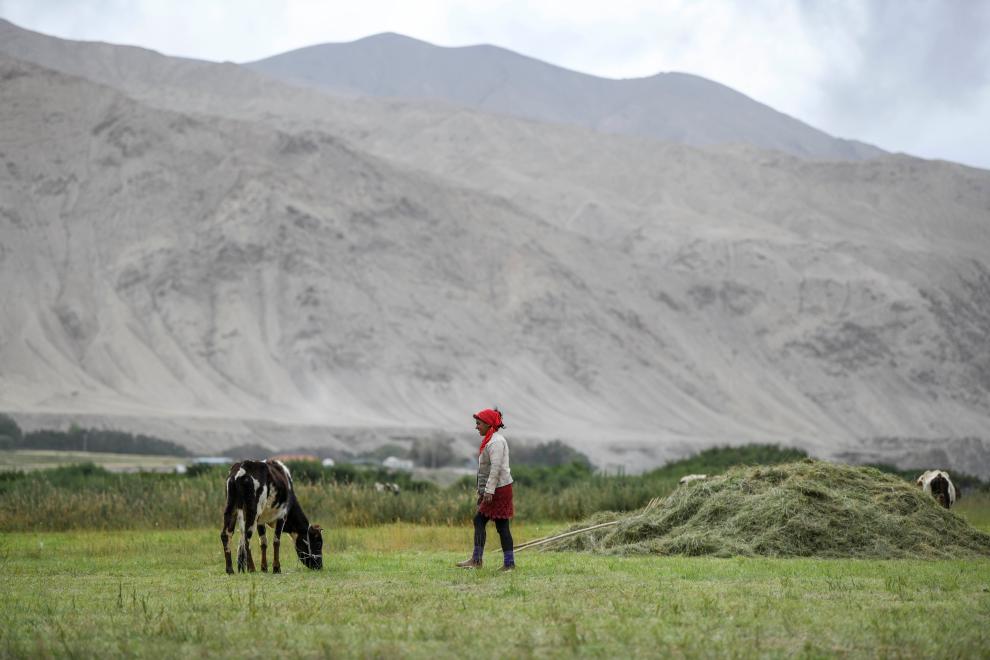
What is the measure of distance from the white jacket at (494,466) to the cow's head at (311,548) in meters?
2.17

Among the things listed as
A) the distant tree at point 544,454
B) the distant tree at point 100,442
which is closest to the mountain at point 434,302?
the distant tree at point 100,442

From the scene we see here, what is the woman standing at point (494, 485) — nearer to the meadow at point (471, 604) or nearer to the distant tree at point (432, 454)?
the meadow at point (471, 604)

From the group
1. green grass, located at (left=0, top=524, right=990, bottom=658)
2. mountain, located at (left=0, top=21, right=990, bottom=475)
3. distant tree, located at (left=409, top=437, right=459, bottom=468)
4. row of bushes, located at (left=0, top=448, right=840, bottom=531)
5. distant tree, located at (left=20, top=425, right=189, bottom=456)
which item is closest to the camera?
green grass, located at (left=0, top=524, right=990, bottom=658)

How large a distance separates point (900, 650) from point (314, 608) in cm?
493

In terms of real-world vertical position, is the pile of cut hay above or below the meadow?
above

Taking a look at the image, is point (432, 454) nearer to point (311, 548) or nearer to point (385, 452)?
point (385, 452)

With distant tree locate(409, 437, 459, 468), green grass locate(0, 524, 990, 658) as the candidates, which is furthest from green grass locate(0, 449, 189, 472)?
green grass locate(0, 524, 990, 658)

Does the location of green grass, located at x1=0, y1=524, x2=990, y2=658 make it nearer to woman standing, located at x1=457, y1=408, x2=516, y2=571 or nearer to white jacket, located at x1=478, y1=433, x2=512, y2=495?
woman standing, located at x1=457, y1=408, x2=516, y2=571

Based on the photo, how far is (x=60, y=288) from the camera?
93500 mm

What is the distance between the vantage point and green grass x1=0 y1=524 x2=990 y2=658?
874 cm

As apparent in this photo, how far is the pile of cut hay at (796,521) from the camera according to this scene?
1692cm

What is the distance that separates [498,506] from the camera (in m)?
14.6

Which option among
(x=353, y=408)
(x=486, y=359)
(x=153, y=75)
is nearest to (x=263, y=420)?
(x=353, y=408)

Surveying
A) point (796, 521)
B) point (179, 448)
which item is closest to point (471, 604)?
point (796, 521)
